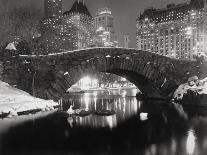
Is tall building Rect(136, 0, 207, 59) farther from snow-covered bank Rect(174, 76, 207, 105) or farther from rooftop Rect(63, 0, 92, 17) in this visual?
snow-covered bank Rect(174, 76, 207, 105)

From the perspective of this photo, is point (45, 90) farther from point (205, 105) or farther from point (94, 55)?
point (205, 105)

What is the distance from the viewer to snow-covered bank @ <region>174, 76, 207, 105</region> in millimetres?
32344

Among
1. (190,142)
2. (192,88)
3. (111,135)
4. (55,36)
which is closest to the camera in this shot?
(190,142)

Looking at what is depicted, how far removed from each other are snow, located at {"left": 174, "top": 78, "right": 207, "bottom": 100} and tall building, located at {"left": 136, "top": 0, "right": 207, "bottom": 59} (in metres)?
90.0

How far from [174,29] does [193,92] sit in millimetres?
118876

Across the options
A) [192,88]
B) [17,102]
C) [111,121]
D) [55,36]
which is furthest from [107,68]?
[55,36]

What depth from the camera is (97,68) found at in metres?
33.7

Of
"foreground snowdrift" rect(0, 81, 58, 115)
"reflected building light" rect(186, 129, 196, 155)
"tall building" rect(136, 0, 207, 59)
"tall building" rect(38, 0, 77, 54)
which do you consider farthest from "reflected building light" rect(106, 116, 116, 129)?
"tall building" rect(136, 0, 207, 59)

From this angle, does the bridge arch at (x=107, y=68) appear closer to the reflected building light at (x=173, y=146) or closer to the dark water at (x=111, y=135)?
the dark water at (x=111, y=135)

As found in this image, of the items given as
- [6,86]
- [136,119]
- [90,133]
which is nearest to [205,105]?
[136,119]

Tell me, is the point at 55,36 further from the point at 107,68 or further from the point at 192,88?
the point at 192,88

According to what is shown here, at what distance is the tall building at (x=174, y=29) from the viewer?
13112 cm

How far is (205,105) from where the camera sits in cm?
3231

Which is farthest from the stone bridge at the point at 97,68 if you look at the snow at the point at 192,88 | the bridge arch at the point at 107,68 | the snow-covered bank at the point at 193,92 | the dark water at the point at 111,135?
the dark water at the point at 111,135
